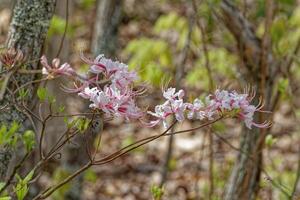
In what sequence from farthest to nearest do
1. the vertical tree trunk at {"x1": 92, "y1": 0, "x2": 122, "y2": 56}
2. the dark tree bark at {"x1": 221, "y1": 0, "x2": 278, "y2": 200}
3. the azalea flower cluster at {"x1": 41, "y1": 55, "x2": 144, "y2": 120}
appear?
the vertical tree trunk at {"x1": 92, "y1": 0, "x2": 122, "y2": 56}, the dark tree bark at {"x1": 221, "y1": 0, "x2": 278, "y2": 200}, the azalea flower cluster at {"x1": 41, "y1": 55, "x2": 144, "y2": 120}

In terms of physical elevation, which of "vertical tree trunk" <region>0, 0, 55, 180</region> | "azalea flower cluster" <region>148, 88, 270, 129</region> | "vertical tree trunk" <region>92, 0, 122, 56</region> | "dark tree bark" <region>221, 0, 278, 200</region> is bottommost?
"azalea flower cluster" <region>148, 88, 270, 129</region>

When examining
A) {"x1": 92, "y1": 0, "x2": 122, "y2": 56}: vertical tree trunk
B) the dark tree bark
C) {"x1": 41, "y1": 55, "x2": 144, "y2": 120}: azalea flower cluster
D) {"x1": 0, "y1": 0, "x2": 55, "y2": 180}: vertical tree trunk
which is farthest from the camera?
{"x1": 92, "y1": 0, "x2": 122, "y2": 56}: vertical tree trunk

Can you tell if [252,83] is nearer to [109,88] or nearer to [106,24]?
[106,24]

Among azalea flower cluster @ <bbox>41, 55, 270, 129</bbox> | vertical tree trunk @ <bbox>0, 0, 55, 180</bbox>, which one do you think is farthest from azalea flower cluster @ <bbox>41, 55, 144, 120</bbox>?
vertical tree trunk @ <bbox>0, 0, 55, 180</bbox>

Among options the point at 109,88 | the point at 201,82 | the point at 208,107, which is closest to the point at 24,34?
the point at 109,88

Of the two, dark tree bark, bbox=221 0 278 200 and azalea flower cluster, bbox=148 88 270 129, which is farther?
dark tree bark, bbox=221 0 278 200

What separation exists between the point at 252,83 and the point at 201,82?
5.28 ft

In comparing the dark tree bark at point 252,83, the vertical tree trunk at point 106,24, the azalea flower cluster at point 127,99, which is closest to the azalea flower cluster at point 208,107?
the azalea flower cluster at point 127,99

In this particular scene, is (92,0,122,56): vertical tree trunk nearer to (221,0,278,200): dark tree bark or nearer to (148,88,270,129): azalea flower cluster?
(221,0,278,200): dark tree bark

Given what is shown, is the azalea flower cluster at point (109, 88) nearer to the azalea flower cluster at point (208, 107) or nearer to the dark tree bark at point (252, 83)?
the azalea flower cluster at point (208, 107)

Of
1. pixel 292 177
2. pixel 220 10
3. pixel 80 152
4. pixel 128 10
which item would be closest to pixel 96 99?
pixel 220 10

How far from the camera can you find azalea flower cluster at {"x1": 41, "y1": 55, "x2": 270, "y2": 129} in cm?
198

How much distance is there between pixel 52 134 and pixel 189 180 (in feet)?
5.23

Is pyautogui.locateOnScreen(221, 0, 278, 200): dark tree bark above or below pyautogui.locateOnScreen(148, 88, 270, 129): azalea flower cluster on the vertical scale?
Answer: above
